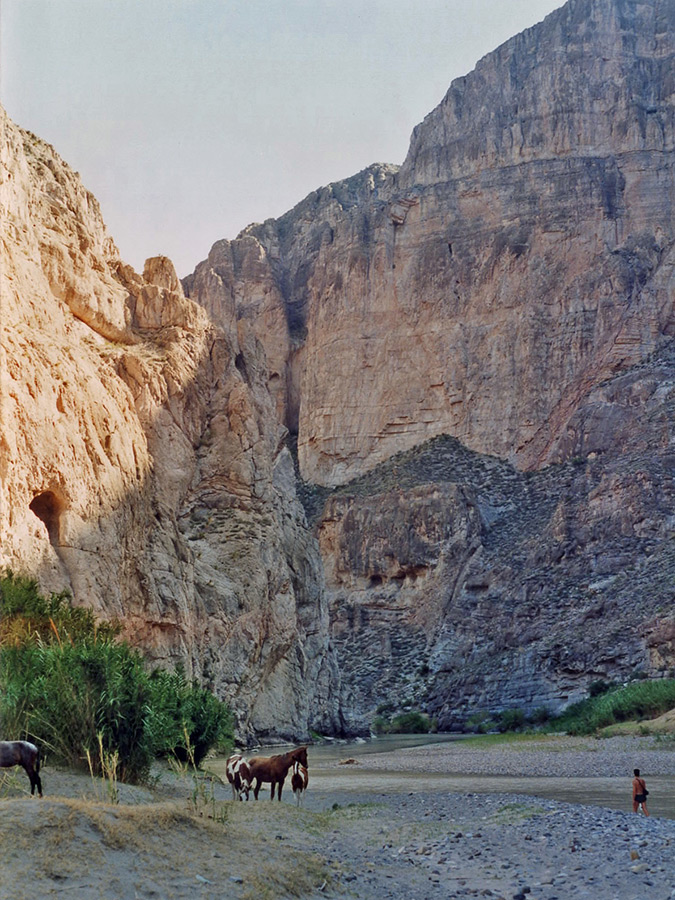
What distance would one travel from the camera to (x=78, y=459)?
41.7 metres

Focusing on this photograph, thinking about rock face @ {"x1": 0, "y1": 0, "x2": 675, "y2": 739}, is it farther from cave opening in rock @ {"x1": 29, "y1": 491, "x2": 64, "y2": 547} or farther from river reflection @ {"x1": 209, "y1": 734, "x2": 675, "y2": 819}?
river reflection @ {"x1": 209, "y1": 734, "x2": 675, "y2": 819}

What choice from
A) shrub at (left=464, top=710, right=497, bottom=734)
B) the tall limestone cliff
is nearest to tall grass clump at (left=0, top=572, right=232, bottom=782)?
shrub at (left=464, top=710, right=497, bottom=734)

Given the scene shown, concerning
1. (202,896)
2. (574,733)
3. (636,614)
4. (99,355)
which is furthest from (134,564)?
(202,896)

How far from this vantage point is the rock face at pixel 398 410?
4472 cm

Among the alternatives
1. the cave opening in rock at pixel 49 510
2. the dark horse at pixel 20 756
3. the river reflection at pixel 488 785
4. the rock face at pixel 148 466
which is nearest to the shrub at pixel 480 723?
the rock face at pixel 148 466

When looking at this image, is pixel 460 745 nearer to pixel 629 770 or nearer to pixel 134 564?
pixel 134 564

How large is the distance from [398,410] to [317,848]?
92.7m

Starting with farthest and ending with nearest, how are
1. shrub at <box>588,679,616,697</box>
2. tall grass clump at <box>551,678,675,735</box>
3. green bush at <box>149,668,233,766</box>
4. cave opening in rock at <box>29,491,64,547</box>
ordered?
shrub at <box>588,679,616,697</box> < tall grass clump at <box>551,678,675,735</box> < cave opening in rock at <box>29,491,64,547</box> < green bush at <box>149,668,233,766</box>

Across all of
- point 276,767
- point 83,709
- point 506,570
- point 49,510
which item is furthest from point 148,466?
point 506,570

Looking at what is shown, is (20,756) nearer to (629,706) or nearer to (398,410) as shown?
(629,706)

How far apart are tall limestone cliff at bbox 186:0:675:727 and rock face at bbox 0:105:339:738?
14.1 m

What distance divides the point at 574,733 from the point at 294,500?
2333 centimetres

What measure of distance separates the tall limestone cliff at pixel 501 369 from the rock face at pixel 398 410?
0.27m

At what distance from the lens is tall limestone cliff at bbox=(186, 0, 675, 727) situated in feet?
239
